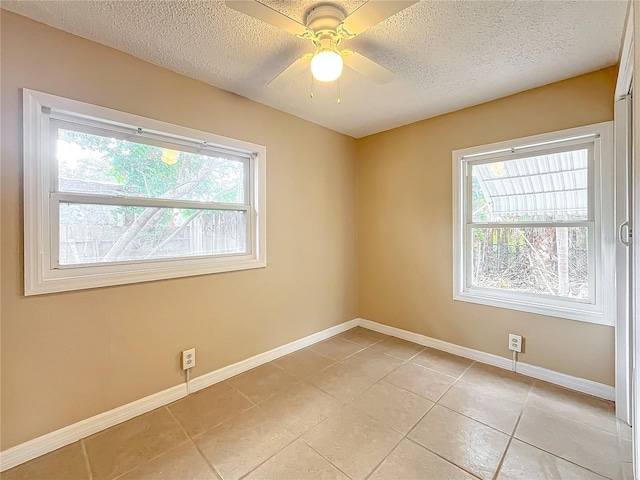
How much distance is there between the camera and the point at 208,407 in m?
1.99

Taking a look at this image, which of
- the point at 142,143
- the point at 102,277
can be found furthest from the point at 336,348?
the point at 142,143

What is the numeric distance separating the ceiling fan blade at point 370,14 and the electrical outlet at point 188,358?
238 centimetres

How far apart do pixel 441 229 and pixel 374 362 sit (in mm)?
1506

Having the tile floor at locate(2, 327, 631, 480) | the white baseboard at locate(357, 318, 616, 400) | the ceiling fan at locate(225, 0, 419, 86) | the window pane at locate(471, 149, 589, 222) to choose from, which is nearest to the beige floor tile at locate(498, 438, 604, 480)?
the tile floor at locate(2, 327, 631, 480)

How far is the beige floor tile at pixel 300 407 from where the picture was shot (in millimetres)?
1821

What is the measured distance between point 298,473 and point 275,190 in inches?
85.9

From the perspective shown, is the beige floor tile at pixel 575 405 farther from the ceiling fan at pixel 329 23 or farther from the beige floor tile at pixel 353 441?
the ceiling fan at pixel 329 23

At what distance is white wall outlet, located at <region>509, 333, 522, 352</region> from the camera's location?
7.95ft

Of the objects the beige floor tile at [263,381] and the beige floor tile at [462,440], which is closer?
the beige floor tile at [462,440]

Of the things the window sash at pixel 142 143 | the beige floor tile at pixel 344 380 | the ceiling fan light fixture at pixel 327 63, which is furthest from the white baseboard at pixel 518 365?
the ceiling fan light fixture at pixel 327 63

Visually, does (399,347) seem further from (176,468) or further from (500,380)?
(176,468)

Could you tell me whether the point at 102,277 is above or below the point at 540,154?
below

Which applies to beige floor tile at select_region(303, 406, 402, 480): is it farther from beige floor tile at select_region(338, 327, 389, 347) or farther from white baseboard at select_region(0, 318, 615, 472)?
beige floor tile at select_region(338, 327, 389, 347)

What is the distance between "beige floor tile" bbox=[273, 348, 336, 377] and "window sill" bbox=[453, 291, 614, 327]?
147 centimetres
